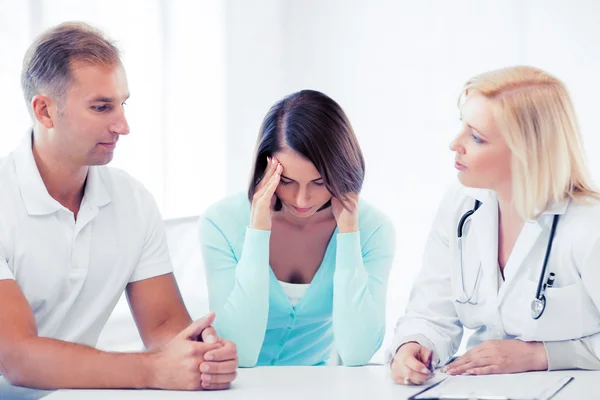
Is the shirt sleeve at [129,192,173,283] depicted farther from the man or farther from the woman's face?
the woman's face

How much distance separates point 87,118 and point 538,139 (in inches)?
42.8

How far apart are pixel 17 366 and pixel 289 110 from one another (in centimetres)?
91

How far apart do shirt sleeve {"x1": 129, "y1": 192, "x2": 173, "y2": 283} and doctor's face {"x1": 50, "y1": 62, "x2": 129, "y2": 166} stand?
Answer: 0.73ft

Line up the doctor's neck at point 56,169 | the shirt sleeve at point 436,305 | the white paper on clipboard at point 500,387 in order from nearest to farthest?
the white paper on clipboard at point 500,387 → the shirt sleeve at point 436,305 → the doctor's neck at point 56,169

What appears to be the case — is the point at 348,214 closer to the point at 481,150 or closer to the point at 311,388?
the point at 481,150

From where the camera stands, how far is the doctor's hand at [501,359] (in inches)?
66.0

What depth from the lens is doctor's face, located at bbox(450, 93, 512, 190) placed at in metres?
1.79

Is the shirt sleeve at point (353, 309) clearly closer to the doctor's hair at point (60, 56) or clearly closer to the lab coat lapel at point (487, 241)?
the lab coat lapel at point (487, 241)

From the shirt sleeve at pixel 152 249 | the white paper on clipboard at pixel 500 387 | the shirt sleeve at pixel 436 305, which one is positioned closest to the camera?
the white paper on clipboard at pixel 500 387

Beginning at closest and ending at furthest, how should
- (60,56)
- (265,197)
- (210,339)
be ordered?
1. (210,339)
2. (60,56)
3. (265,197)

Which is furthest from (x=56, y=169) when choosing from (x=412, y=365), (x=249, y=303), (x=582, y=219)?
(x=582, y=219)

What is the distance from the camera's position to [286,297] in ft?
6.92

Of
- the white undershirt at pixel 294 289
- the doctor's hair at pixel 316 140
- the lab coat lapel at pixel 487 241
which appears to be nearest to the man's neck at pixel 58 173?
the doctor's hair at pixel 316 140

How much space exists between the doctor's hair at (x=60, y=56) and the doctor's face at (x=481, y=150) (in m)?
0.89
